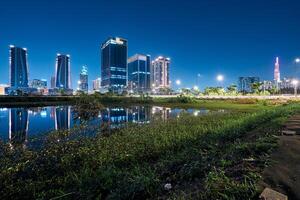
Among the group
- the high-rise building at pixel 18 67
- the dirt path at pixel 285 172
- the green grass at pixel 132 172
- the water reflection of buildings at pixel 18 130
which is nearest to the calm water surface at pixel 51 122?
the water reflection of buildings at pixel 18 130

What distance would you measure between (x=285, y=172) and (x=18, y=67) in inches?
8544

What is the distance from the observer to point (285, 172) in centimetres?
557

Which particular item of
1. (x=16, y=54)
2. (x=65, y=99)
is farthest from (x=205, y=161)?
(x=16, y=54)

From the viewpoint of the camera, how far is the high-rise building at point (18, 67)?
184 metres

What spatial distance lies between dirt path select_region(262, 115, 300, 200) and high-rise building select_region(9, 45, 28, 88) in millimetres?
211217

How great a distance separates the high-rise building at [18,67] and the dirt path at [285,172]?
211217 millimetres

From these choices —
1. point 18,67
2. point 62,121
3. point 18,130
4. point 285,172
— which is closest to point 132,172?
point 285,172

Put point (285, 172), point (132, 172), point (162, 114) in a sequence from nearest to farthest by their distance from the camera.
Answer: point (285, 172) → point (132, 172) → point (162, 114)

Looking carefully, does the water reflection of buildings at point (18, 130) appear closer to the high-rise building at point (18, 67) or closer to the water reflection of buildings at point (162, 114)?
the water reflection of buildings at point (162, 114)

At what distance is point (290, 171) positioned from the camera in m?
5.64

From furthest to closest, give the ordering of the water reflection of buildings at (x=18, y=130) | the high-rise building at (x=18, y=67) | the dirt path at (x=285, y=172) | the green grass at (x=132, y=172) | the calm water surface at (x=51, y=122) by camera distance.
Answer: the high-rise building at (x=18, y=67)
the calm water surface at (x=51, y=122)
the water reflection of buildings at (x=18, y=130)
the green grass at (x=132, y=172)
the dirt path at (x=285, y=172)

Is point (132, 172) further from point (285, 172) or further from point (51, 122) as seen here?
point (51, 122)

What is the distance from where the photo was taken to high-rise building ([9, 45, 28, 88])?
7254 inches

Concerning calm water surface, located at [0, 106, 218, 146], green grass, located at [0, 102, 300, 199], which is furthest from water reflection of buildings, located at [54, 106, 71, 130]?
green grass, located at [0, 102, 300, 199]
